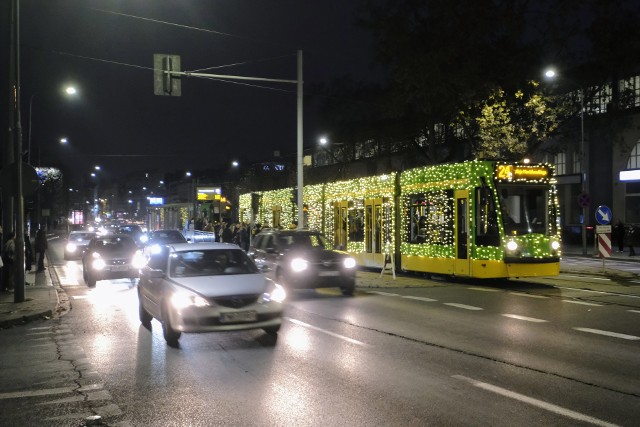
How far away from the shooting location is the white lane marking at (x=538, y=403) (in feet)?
19.8

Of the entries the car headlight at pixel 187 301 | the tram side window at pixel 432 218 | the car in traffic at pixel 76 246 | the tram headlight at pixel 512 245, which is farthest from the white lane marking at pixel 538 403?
the car in traffic at pixel 76 246

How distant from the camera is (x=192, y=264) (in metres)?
11.2

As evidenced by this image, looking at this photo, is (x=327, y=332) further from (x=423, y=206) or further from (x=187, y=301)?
(x=423, y=206)

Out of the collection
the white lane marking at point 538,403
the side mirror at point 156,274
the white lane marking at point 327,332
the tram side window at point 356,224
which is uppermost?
the tram side window at point 356,224

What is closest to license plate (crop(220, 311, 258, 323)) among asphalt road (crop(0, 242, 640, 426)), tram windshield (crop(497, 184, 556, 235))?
asphalt road (crop(0, 242, 640, 426))

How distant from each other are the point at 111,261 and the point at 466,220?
10.1 metres

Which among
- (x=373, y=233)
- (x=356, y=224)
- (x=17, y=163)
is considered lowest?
(x=373, y=233)

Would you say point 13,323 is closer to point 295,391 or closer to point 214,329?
point 214,329

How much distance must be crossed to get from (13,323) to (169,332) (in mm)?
4449

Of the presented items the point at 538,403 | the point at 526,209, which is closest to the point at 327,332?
the point at 538,403

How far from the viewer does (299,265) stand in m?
16.1

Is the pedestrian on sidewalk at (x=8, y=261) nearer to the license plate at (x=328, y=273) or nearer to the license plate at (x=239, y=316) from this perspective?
the license plate at (x=328, y=273)

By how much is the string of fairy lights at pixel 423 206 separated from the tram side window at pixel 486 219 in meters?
0.09

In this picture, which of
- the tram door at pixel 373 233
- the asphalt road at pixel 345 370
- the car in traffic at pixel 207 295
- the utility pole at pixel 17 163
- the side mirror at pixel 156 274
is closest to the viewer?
the asphalt road at pixel 345 370
